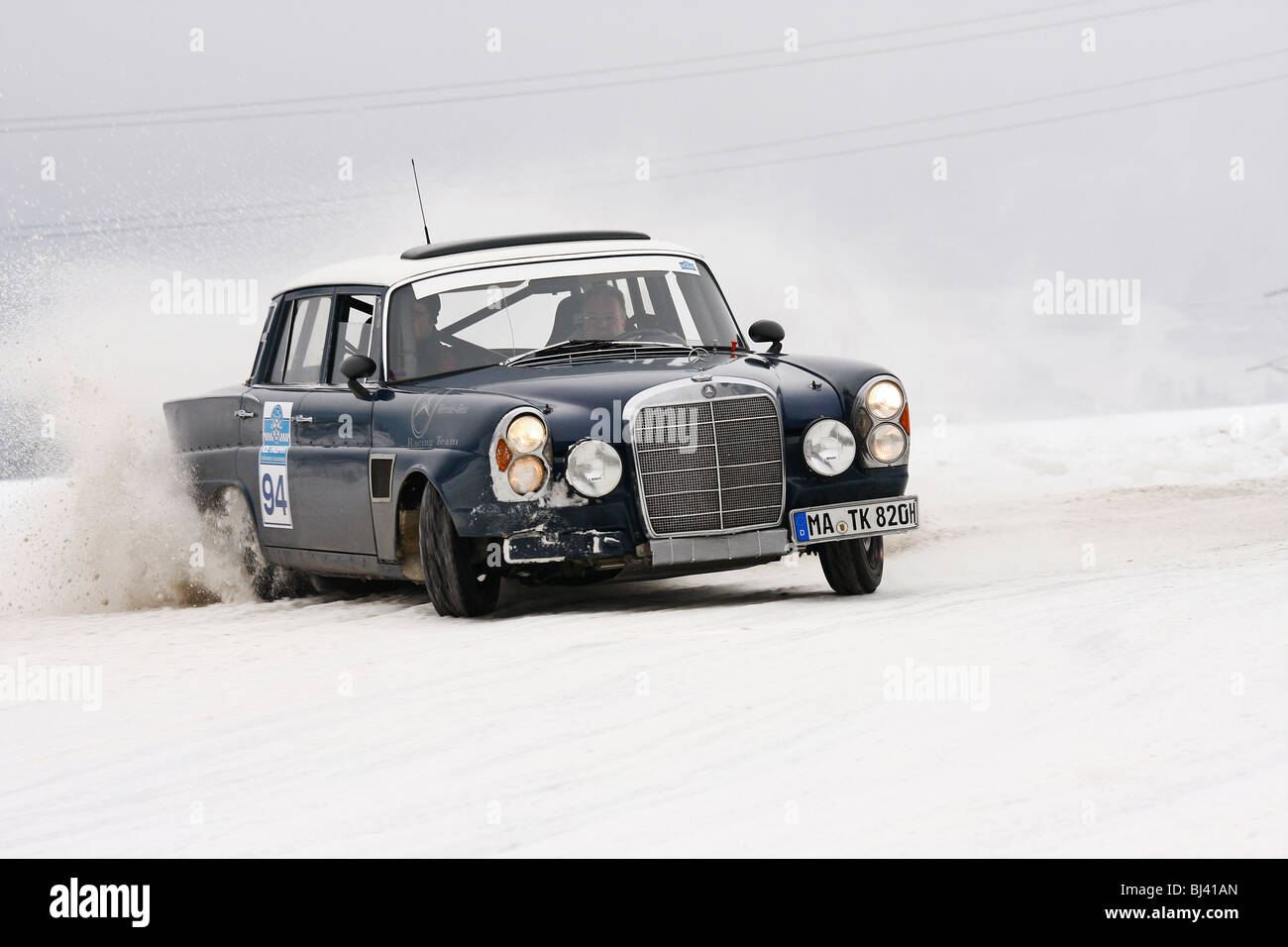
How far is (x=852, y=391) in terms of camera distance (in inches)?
320

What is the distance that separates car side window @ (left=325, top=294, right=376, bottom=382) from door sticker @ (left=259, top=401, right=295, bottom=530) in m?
0.35

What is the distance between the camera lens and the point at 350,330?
9391 mm

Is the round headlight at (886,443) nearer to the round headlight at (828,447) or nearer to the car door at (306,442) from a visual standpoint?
the round headlight at (828,447)

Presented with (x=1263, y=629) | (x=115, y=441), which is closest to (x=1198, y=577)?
(x=1263, y=629)

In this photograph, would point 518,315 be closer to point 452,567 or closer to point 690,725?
point 452,567

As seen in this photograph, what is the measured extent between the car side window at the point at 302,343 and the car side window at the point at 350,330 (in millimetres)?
105

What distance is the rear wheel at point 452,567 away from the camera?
8.02 m

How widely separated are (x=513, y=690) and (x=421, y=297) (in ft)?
11.5

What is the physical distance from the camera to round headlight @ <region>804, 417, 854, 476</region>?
7965 millimetres

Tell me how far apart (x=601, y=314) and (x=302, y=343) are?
1938 millimetres

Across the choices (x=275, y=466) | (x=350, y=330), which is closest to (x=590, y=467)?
(x=350, y=330)

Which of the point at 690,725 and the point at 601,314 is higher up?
the point at 601,314
